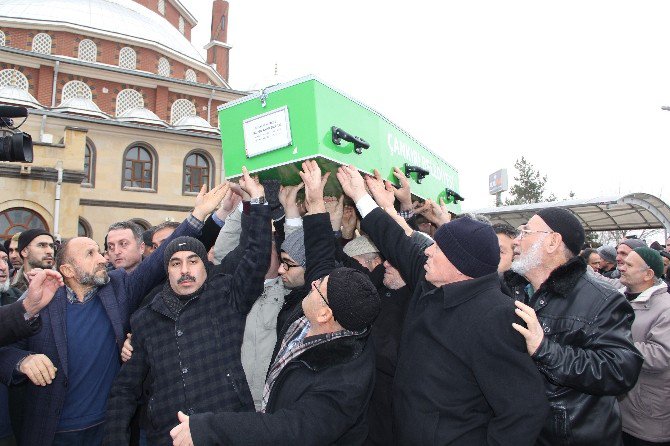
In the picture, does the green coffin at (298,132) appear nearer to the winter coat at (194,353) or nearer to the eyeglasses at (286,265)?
the winter coat at (194,353)

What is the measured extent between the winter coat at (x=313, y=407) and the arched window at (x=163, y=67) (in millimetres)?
37150

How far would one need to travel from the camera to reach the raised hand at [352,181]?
3.18 m

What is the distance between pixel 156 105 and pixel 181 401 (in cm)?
3214

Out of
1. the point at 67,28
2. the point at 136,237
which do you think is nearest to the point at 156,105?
the point at 67,28

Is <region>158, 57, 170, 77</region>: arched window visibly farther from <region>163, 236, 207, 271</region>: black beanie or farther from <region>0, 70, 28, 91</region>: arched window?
<region>163, 236, 207, 271</region>: black beanie

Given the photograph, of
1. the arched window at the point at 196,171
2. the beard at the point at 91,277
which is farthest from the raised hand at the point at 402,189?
the arched window at the point at 196,171

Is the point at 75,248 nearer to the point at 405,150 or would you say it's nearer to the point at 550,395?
the point at 405,150

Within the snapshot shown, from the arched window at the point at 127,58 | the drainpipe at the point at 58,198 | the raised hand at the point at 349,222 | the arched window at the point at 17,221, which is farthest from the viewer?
the arched window at the point at 127,58

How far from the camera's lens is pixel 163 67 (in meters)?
36.0

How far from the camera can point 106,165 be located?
26.1 metres

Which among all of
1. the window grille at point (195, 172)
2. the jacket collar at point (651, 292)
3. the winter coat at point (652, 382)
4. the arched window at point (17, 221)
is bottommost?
the winter coat at point (652, 382)

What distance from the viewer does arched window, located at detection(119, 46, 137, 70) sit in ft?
112

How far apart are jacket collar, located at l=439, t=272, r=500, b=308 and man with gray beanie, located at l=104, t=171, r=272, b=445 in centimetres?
→ 126

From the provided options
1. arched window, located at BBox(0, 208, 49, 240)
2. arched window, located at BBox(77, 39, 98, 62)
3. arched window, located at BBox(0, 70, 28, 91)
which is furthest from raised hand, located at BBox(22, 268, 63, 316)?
arched window, located at BBox(77, 39, 98, 62)
